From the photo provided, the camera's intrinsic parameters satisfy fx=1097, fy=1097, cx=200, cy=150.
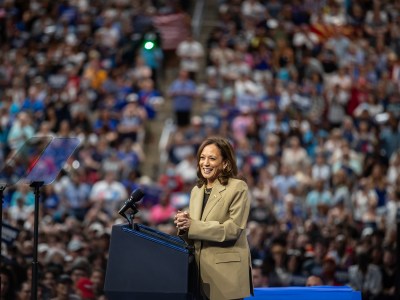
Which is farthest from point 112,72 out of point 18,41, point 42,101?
point 18,41

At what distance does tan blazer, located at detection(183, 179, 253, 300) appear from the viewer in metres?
7.57

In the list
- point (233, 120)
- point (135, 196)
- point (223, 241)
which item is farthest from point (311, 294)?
point (233, 120)

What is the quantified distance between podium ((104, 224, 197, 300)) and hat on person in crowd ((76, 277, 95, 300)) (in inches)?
178

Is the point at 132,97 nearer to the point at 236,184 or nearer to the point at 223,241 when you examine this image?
the point at 236,184

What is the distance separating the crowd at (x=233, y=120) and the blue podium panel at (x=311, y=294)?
3390 mm

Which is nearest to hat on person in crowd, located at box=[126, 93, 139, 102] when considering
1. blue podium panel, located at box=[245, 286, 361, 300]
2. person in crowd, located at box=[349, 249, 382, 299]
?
person in crowd, located at box=[349, 249, 382, 299]

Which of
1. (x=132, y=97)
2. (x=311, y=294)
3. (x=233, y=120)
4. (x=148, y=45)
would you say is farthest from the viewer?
(x=132, y=97)

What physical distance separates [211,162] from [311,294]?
1755 mm

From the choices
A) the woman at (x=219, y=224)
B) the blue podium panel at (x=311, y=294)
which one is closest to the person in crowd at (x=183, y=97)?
the blue podium panel at (x=311, y=294)

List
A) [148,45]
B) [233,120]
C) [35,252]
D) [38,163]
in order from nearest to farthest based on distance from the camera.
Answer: [35,252]
[38,163]
[148,45]
[233,120]

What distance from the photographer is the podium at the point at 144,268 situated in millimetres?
7359

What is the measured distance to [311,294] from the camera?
29.0ft

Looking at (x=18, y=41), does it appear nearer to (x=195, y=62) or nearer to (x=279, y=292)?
(x=195, y=62)

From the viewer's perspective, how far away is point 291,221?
16.7 m
